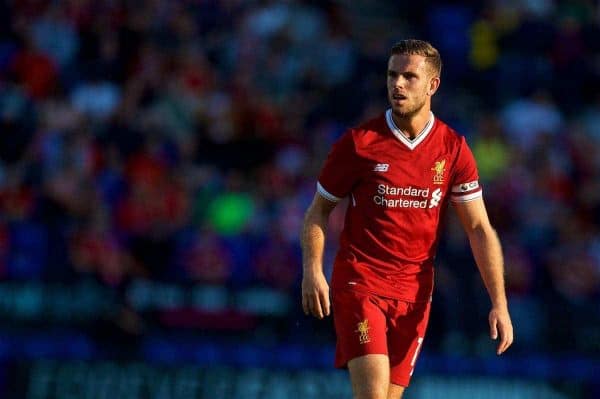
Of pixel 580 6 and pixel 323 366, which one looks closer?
pixel 323 366

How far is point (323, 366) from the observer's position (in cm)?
1210

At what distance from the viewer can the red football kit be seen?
761cm

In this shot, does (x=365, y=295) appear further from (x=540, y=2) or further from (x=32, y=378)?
(x=540, y=2)

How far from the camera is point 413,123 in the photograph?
7.67 metres

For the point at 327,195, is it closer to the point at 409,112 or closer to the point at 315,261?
the point at 315,261

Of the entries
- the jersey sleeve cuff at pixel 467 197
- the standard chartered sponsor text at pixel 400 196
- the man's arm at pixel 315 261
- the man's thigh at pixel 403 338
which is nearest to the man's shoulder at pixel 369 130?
the standard chartered sponsor text at pixel 400 196

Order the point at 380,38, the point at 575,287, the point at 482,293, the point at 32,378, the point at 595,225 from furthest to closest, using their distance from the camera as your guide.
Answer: the point at 380,38, the point at 595,225, the point at 575,287, the point at 482,293, the point at 32,378

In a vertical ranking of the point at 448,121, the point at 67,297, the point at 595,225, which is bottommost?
the point at 67,297

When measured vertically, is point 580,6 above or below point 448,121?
above

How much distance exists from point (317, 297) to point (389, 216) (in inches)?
30.8

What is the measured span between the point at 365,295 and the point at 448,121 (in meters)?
7.57

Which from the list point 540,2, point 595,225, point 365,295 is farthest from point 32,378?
point 540,2

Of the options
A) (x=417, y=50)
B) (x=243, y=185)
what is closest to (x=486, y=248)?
(x=417, y=50)

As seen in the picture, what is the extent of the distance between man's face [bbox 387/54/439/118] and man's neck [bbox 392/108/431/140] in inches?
3.4
